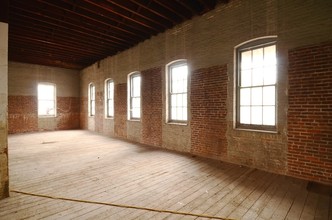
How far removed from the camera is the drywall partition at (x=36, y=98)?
10.6 metres

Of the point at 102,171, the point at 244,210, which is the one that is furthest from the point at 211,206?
the point at 102,171

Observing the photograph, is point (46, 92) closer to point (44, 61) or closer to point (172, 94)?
point (44, 61)

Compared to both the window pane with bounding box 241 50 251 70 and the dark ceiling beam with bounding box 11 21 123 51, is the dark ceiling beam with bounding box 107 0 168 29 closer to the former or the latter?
the window pane with bounding box 241 50 251 70

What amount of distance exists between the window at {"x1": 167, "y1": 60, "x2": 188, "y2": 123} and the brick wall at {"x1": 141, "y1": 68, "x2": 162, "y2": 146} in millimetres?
383

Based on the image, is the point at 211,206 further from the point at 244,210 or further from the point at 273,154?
the point at 273,154

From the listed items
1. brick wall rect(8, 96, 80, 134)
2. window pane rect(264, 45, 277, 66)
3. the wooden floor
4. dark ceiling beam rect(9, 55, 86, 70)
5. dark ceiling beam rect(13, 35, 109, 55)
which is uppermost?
dark ceiling beam rect(13, 35, 109, 55)

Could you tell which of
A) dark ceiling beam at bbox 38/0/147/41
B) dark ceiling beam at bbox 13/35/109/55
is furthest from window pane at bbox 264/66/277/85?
dark ceiling beam at bbox 13/35/109/55

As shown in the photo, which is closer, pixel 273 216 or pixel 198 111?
pixel 273 216

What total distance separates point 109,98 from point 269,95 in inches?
304

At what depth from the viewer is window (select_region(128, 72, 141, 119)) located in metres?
7.99

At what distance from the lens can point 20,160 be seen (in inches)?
202

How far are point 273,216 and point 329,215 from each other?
2.32ft

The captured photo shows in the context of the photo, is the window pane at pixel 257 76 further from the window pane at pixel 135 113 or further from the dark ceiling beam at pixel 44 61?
the dark ceiling beam at pixel 44 61

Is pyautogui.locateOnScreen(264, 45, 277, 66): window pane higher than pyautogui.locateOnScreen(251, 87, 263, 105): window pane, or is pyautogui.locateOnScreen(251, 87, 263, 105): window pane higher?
pyautogui.locateOnScreen(264, 45, 277, 66): window pane
